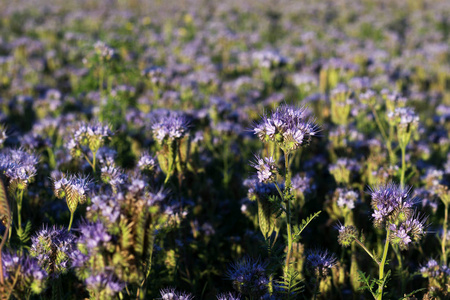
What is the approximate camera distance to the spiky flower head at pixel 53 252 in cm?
261

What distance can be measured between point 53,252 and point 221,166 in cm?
325

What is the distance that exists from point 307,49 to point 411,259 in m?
7.71

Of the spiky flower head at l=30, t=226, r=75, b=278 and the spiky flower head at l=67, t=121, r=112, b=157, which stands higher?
the spiky flower head at l=67, t=121, r=112, b=157

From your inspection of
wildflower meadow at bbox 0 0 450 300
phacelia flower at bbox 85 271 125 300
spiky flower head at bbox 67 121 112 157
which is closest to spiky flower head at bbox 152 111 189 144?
wildflower meadow at bbox 0 0 450 300

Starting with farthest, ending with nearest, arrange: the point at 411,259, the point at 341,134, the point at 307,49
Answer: the point at 307,49, the point at 341,134, the point at 411,259

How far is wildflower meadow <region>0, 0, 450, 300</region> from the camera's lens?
2.64 meters

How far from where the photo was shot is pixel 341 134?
5.45m

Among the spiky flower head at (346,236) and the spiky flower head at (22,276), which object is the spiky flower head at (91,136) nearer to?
the spiky flower head at (22,276)

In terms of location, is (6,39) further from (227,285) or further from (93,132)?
(227,285)

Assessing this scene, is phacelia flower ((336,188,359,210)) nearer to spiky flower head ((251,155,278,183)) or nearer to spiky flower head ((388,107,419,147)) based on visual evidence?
spiky flower head ((388,107,419,147))

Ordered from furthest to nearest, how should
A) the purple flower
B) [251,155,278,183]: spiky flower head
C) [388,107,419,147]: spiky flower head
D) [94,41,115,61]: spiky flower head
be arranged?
[94,41,115,61]: spiky flower head → [388,107,419,147]: spiky flower head → [251,155,278,183]: spiky flower head → the purple flower

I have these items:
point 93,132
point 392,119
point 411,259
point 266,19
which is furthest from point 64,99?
point 266,19

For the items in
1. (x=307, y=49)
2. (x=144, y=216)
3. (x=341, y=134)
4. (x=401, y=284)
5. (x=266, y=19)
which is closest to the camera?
(x=144, y=216)

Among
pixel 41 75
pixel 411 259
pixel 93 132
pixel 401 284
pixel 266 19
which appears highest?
pixel 266 19
